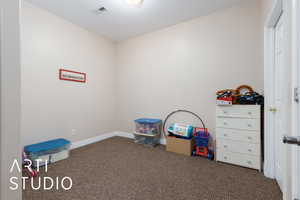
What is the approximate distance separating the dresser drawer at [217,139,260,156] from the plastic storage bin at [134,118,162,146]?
1297mm

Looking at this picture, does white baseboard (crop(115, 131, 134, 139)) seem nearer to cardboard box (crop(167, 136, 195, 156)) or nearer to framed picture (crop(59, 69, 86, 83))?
cardboard box (crop(167, 136, 195, 156))

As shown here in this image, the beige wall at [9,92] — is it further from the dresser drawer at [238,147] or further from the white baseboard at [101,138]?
the white baseboard at [101,138]

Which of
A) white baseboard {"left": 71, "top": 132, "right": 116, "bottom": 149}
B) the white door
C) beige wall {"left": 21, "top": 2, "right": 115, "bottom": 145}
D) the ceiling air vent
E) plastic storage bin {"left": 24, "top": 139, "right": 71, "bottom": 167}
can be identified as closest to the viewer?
the white door

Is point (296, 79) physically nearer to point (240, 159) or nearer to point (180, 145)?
point (240, 159)

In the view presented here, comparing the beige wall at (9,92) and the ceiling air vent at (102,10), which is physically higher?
the ceiling air vent at (102,10)

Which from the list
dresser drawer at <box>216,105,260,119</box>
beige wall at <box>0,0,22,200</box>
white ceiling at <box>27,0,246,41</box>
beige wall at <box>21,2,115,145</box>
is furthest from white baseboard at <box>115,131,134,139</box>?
beige wall at <box>0,0,22,200</box>

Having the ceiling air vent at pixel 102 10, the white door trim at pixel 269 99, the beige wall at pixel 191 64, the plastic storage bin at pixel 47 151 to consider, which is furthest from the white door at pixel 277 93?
the plastic storage bin at pixel 47 151

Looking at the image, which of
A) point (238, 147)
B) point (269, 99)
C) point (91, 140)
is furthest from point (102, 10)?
point (238, 147)

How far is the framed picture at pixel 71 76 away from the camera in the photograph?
2702 millimetres


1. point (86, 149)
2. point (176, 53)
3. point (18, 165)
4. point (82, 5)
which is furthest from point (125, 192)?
point (82, 5)

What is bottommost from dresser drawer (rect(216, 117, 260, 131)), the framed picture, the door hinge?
dresser drawer (rect(216, 117, 260, 131))

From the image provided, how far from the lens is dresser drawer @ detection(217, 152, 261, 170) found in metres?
1.95

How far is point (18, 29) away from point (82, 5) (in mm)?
2343

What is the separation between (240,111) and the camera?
6.78 feet
